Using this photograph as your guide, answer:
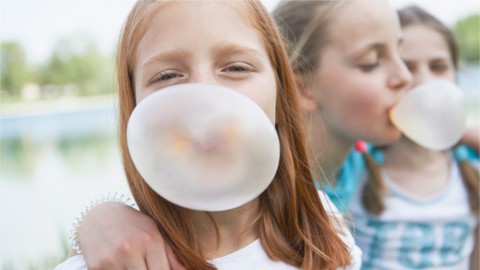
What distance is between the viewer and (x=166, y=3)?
2.40 feet

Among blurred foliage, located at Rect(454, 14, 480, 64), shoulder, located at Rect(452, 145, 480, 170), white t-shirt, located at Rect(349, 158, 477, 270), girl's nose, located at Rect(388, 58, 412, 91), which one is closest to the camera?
girl's nose, located at Rect(388, 58, 412, 91)

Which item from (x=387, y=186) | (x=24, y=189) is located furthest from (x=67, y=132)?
(x=387, y=186)

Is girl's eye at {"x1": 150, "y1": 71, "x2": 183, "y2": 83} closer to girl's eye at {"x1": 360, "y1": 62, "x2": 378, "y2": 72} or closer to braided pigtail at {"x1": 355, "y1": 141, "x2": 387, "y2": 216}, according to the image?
girl's eye at {"x1": 360, "y1": 62, "x2": 378, "y2": 72}

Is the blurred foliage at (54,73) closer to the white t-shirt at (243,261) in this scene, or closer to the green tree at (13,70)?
the green tree at (13,70)

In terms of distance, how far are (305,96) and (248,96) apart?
469 millimetres

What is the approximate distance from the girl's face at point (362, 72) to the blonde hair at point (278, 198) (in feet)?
0.91

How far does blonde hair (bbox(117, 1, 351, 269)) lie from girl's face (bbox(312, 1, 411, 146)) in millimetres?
276

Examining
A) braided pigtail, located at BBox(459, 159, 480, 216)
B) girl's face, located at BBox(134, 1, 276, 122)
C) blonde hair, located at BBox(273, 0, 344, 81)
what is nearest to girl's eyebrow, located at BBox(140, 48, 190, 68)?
girl's face, located at BBox(134, 1, 276, 122)

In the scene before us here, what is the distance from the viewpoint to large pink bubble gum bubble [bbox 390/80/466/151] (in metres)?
1.11

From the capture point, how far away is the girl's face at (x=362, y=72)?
3.57ft

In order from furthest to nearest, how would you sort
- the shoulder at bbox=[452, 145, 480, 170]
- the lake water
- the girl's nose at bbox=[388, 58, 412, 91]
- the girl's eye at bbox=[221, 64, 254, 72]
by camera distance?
1. the lake water
2. the shoulder at bbox=[452, 145, 480, 170]
3. the girl's nose at bbox=[388, 58, 412, 91]
4. the girl's eye at bbox=[221, 64, 254, 72]

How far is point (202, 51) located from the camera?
0.69 m

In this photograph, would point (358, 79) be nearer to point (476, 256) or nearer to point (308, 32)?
point (308, 32)

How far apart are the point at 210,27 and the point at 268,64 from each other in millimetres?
123
